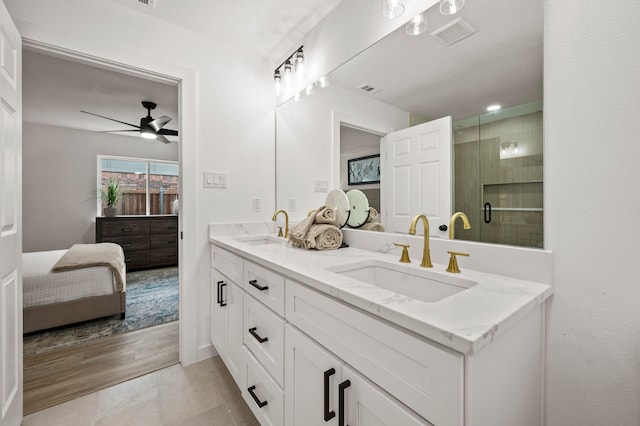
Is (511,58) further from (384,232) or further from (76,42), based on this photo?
(76,42)

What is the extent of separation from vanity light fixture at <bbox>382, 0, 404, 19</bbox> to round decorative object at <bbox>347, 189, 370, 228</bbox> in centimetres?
87

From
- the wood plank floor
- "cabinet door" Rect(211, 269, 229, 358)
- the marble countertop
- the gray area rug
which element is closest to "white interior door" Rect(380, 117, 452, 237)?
the marble countertop

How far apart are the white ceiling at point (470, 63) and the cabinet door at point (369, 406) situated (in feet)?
3.22

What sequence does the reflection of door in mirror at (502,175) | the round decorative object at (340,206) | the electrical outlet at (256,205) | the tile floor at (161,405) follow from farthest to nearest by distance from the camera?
the electrical outlet at (256,205)
the round decorative object at (340,206)
the tile floor at (161,405)
the reflection of door in mirror at (502,175)

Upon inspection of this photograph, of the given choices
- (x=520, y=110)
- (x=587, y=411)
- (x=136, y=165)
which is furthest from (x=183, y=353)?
(x=136, y=165)

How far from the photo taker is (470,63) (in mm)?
1055

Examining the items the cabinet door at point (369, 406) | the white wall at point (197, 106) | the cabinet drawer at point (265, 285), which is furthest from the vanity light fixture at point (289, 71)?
the cabinet door at point (369, 406)

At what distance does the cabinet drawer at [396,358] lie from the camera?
0.52 metres

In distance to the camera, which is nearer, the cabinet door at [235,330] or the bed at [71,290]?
the cabinet door at [235,330]

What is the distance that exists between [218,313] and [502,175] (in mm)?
1702

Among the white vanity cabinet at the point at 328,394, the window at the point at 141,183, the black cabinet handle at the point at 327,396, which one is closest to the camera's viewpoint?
the white vanity cabinet at the point at 328,394

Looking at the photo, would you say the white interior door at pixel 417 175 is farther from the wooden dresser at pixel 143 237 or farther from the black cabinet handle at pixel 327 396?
the wooden dresser at pixel 143 237

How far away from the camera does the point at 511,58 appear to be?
938mm

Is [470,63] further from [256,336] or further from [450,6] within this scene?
[256,336]
